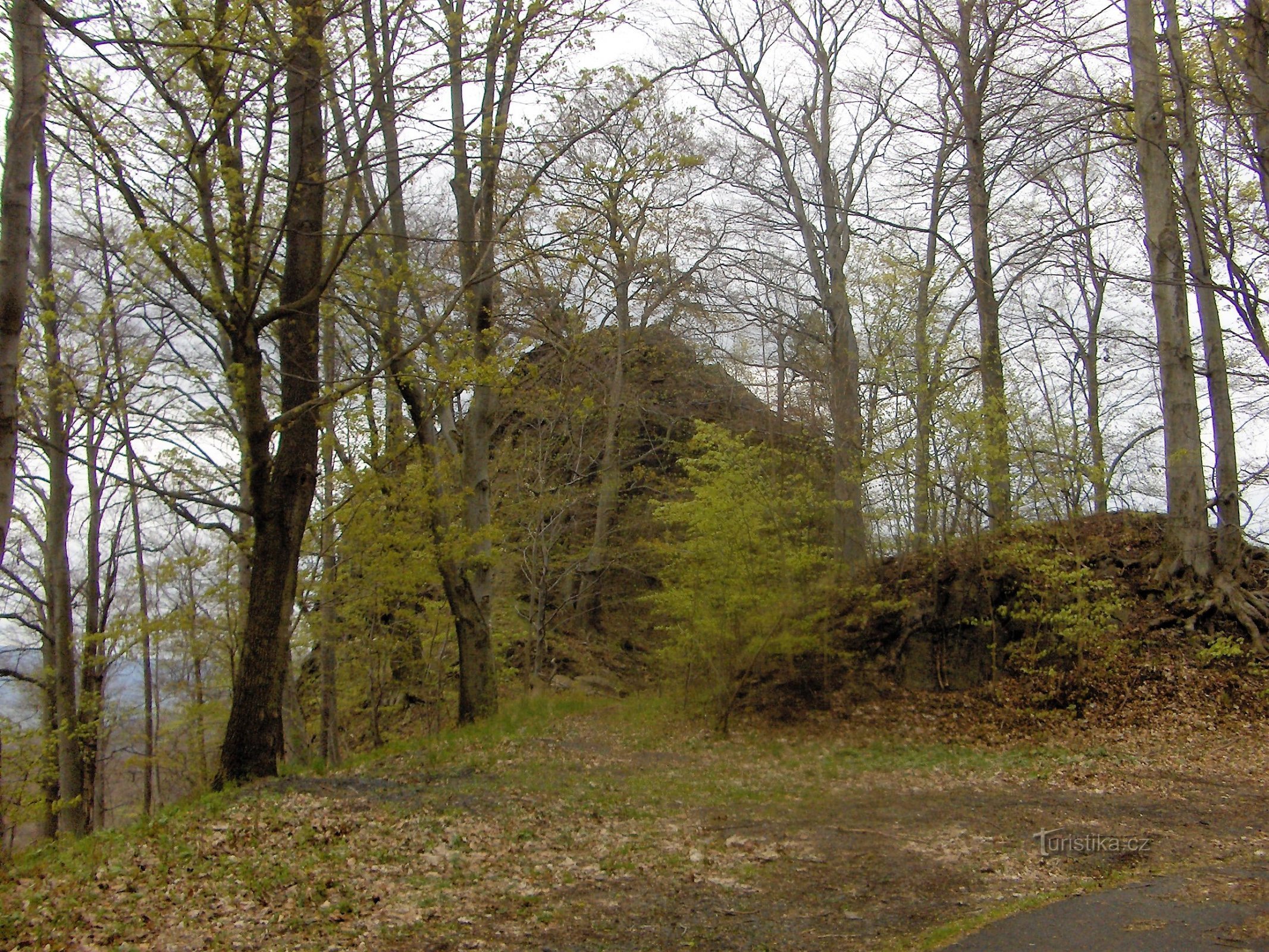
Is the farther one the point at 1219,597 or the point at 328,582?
Result: the point at 328,582

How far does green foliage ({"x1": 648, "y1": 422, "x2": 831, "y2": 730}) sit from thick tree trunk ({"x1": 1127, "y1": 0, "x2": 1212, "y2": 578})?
4812mm

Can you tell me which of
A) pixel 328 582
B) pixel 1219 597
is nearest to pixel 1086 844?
pixel 1219 597

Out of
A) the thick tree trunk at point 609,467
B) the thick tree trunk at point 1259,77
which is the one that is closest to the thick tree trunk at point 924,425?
the thick tree trunk at point 1259,77

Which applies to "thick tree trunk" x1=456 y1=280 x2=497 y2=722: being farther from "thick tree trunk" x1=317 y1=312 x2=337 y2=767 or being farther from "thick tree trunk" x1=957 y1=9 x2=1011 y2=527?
"thick tree trunk" x1=957 y1=9 x2=1011 y2=527

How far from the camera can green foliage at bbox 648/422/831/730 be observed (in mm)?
12922

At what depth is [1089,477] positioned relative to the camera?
1223 centimetres

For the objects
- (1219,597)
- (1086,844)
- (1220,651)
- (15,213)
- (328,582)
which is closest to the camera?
(15,213)

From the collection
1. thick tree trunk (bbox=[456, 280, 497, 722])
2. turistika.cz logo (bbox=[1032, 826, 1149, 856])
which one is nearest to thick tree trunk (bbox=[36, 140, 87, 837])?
thick tree trunk (bbox=[456, 280, 497, 722])

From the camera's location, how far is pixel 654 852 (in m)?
6.82

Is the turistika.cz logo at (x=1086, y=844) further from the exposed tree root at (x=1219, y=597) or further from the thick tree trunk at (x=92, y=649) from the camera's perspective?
the thick tree trunk at (x=92, y=649)

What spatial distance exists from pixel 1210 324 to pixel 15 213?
1453 centimetres

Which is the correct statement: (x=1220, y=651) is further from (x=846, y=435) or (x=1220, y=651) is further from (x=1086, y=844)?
(x=846, y=435)

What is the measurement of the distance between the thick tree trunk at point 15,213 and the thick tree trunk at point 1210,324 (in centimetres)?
1041

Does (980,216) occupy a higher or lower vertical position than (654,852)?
higher
